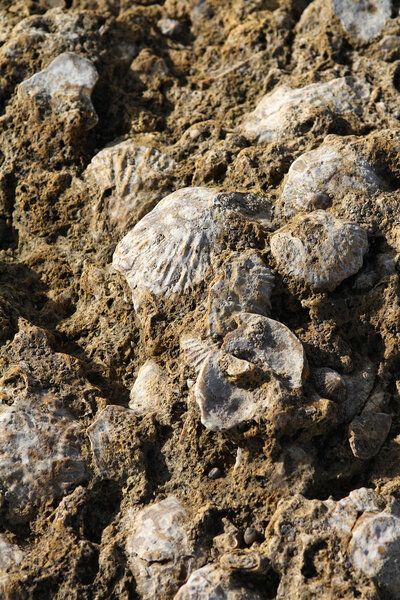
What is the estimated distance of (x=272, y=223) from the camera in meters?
2.55

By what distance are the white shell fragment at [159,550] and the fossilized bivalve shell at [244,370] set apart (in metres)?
0.32

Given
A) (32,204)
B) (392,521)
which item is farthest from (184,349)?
(32,204)

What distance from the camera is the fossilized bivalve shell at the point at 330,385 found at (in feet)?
7.00

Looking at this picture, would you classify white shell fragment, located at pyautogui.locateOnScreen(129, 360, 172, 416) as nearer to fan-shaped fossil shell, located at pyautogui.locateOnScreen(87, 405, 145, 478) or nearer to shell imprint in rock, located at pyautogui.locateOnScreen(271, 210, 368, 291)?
fan-shaped fossil shell, located at pyautogui.locateOnScreen(87, 405, 145, 478)

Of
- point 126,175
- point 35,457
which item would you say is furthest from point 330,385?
point 126,175

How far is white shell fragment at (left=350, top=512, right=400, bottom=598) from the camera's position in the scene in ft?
5.98

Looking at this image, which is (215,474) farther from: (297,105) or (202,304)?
(297,105)

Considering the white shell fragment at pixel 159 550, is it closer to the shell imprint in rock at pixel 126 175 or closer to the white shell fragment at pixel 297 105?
the shell imprint in rock at pixel 126 175

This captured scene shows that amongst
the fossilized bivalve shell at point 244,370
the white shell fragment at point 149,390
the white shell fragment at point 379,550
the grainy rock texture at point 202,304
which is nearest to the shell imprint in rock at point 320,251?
the grainy rock texture at point 202,304

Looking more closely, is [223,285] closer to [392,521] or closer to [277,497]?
[277,497]

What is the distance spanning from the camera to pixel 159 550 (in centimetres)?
197

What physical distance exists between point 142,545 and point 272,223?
4.25 ft

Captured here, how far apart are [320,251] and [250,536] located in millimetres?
1012

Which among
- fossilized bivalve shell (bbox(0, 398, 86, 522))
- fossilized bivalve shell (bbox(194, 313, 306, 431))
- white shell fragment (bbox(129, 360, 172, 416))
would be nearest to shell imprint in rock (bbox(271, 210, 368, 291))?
fossilized bivalve shell (bbox(194, 313, 306, 431))
